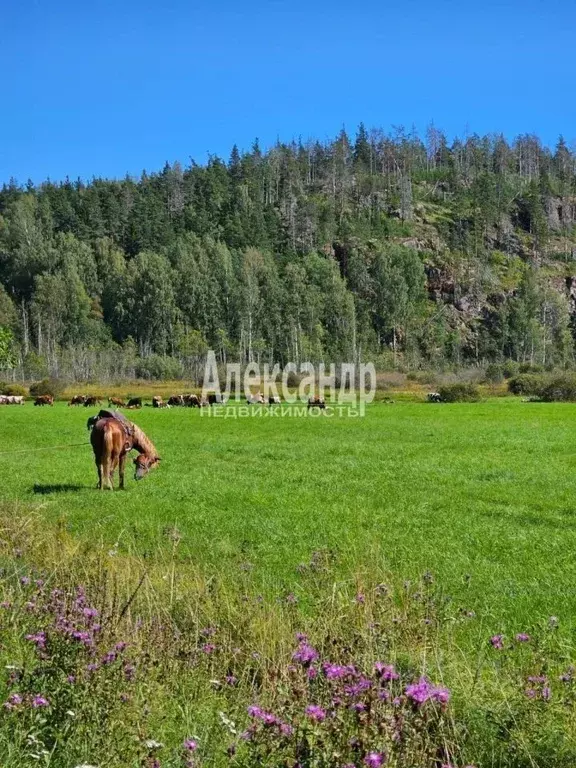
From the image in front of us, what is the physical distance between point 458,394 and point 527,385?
9069mm

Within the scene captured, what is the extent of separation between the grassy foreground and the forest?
93.2m

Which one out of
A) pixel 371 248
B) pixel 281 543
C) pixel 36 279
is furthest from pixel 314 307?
pixel 281 543

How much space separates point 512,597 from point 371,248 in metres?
140

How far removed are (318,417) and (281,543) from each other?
99.1 ft

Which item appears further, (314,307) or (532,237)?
(532,237)

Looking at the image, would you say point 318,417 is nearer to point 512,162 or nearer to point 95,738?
point 95,738

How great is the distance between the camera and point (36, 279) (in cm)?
12812

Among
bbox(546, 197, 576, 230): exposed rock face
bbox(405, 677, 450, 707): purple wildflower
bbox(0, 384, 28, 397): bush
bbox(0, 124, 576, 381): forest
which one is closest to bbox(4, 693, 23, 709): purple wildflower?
bbox(405, 677, 450, 707): purple wildflower

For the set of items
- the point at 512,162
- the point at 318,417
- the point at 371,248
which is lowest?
the point at 318,417

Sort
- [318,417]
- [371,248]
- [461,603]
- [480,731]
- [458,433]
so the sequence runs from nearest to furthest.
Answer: [480,731] → [461,603] → [458,433] → [318,417] → [371,248]

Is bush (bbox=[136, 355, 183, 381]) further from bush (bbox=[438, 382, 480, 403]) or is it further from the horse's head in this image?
the horse's head

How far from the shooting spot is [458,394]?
59.9 m

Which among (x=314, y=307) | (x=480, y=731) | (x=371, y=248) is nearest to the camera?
(x=480, y=731)

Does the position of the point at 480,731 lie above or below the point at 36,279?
below
